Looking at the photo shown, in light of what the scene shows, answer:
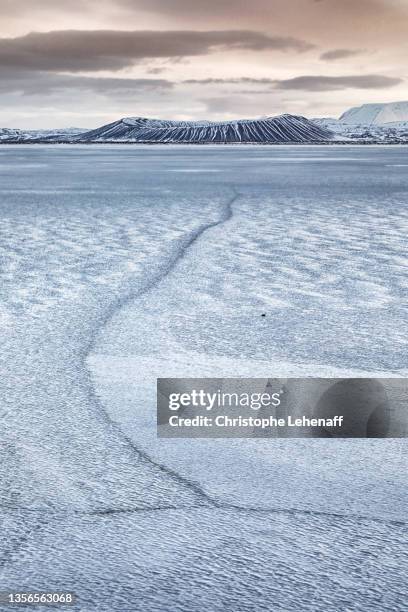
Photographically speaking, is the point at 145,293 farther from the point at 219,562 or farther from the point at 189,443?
the point at 219,562

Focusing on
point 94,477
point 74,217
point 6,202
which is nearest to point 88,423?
point 94,477

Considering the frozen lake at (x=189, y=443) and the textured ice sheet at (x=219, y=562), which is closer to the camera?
the textured ice sheet at (x=219, y=562)

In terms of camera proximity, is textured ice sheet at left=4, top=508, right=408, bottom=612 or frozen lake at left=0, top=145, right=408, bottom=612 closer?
textured ice sheet at left=4, top=508, right=408, bottom=612

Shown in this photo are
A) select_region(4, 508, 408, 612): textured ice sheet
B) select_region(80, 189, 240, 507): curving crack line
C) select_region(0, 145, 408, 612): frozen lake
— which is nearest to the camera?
select_region(4, 508, 408, 612): textured ice sheet

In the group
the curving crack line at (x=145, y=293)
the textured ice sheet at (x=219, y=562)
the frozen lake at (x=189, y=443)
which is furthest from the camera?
the curving crack line at (x=145, y=293)

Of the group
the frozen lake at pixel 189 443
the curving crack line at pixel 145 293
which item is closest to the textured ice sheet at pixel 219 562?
the frozen lake at pixel 189 443

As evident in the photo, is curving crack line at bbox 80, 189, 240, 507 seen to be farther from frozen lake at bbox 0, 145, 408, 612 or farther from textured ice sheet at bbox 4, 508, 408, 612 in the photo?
textured ice sheet at bbox 4, 508, 408, 612

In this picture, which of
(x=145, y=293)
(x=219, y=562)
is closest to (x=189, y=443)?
(x=219, y=562)

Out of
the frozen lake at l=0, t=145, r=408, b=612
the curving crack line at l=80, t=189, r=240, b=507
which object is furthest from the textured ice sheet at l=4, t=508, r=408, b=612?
the curving crack line at l=80, t=189, r=240, b=507

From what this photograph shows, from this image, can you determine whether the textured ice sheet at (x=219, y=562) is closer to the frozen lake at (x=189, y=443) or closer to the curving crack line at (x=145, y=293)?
the frozen lake at (x=189, y=443)
